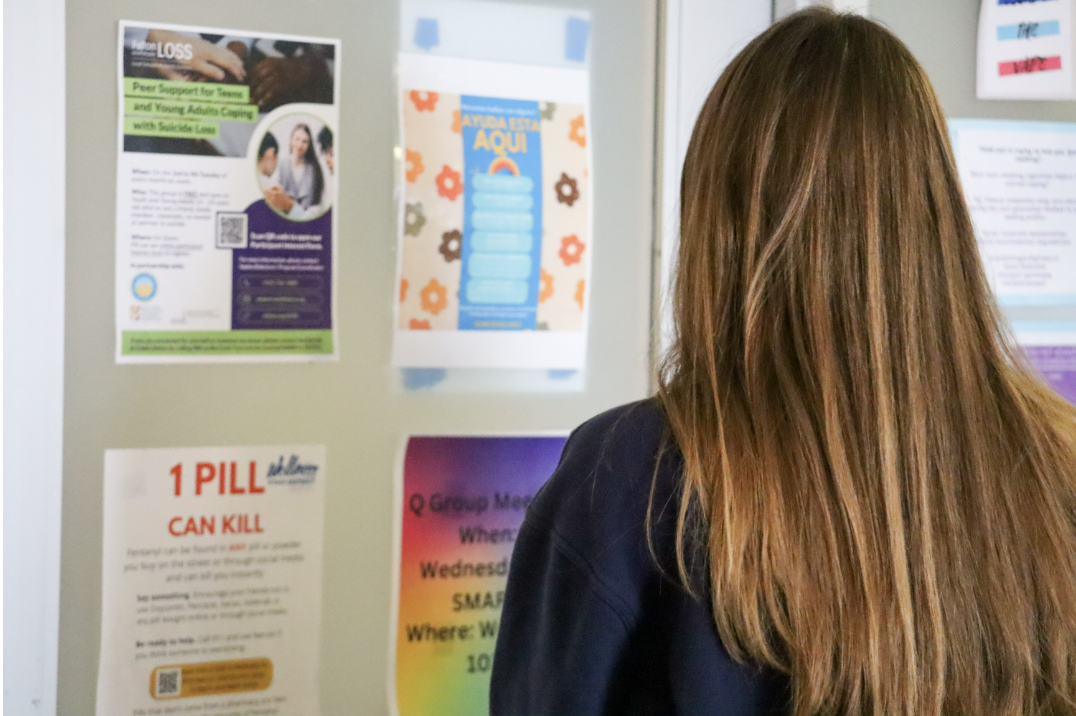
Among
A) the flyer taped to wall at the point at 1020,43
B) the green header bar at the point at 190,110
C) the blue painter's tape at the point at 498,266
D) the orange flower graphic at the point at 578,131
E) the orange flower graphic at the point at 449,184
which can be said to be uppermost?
the flyer taped to wall at the point at 1020,43

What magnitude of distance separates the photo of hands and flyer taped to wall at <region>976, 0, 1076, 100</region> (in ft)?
2.78

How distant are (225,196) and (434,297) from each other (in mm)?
241

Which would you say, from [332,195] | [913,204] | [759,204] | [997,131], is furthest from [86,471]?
[997,131]

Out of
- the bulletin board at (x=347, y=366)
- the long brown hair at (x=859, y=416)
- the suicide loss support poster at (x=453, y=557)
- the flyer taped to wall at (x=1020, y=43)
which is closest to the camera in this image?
Answer: the long brown hair at (x=859, y=416)

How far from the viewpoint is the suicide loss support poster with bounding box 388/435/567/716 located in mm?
884

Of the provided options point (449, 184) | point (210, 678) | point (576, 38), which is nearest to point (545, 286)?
point (449, 184)

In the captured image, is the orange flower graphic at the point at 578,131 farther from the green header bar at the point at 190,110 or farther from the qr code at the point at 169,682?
the qr code at the point at 169,682

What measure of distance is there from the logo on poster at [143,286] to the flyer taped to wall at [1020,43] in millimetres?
1050

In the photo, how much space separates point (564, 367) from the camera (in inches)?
37.0

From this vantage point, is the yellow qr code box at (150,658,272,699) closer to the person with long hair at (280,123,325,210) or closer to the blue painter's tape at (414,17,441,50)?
the person with long hair at (280,123,325,210)

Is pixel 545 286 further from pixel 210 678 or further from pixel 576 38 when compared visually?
pixel 210 678

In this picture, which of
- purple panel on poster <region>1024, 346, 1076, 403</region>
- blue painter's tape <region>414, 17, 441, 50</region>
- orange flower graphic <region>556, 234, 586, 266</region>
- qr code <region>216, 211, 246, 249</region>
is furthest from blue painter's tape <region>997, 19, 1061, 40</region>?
qr code <region>216, 211, 246, 249</region>

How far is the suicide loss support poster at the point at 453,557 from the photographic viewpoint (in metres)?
0.88

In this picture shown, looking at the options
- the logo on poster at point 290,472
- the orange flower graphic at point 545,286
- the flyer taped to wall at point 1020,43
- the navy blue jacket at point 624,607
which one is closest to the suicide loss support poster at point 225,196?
the logo on poster at point 290,472
